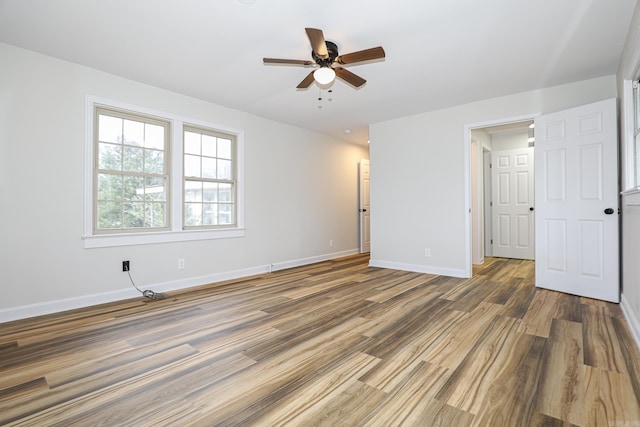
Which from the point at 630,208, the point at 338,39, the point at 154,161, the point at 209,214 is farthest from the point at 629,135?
the point at 154,161

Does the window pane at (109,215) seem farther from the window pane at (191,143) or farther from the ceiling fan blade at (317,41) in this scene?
the ceiling fan blade at (317,41)

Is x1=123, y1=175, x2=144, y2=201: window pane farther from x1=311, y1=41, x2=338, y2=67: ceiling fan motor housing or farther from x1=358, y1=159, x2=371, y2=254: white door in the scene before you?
x1=358, y1=159, x2=371, y2=254: white door

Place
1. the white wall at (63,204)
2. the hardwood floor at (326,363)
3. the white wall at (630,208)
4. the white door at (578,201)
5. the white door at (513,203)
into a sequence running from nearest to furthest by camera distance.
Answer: the hardwood floor at (326,363)
the white wall at (630,208)
the white wall at (63,204)
the white door at (578,201)
the white door at (513,203)

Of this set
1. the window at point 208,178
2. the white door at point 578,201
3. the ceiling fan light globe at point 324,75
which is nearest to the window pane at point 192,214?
the window at point 208,178

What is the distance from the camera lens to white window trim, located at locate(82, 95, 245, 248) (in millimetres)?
3168

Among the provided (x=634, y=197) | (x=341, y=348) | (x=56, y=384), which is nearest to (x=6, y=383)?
(x=56, y=384)

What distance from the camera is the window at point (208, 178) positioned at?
4078 mm

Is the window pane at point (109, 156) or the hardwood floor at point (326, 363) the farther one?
the window pane at point (109, 156)

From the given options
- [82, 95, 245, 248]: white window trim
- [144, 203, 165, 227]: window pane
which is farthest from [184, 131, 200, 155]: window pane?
[144, 203, 165, 227]: window pane

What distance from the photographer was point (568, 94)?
11.8ft

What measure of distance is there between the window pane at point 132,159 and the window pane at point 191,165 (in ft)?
1.77

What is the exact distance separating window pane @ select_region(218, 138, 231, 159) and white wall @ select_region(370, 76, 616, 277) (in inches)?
96.4

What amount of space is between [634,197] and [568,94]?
186 cm

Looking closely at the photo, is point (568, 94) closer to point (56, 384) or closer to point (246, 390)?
point (246, 390)
